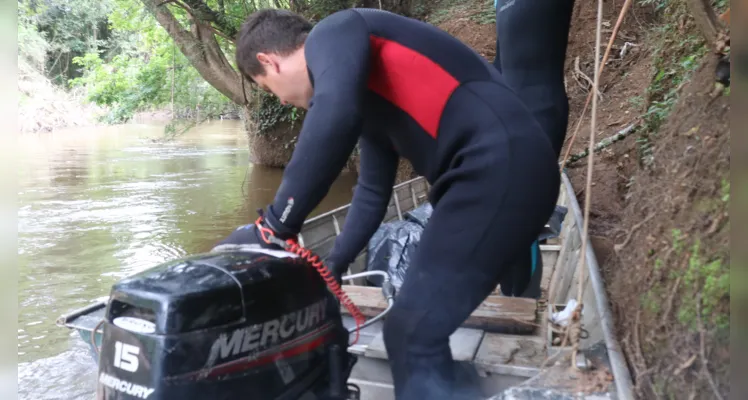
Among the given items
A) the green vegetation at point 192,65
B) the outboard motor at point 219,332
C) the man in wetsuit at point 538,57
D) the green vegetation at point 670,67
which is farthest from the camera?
the green vegetation at point 192,65

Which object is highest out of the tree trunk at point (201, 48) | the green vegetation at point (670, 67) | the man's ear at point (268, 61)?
the tree trunk at point (201, 48)

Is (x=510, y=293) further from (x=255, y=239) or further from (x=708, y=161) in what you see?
(x=255, y=239)

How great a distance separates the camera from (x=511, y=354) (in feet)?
7.36

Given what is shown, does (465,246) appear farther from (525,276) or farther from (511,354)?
(525,276)

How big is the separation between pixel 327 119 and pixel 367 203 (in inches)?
26.5

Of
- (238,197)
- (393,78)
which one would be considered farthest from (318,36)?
(238,197)

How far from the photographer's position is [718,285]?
52.8 inches

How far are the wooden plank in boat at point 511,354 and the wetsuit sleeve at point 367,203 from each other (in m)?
0.64

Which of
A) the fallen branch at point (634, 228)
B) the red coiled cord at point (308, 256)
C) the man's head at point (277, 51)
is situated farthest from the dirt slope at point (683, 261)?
the man's head at point (277, 51)

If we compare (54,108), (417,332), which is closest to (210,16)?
(417,332)

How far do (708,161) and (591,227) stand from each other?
3.07 meters

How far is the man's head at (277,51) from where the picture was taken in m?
1.72

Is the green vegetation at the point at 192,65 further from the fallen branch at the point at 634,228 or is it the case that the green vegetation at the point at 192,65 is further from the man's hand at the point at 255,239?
the fallen branch at the point at 634,228

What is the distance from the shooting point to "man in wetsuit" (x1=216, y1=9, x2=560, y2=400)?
60.2 inches
